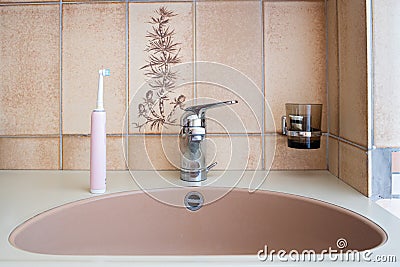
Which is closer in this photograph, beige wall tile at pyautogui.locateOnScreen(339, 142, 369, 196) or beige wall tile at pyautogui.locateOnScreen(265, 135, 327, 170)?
beige wall tile at pyautogui.locateOnScreen(339, 142, 369, 196)

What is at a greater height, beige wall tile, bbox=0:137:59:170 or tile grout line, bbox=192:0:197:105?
tile grout line, bbox=192:0:197:105

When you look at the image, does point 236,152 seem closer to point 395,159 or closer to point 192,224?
point 192,224

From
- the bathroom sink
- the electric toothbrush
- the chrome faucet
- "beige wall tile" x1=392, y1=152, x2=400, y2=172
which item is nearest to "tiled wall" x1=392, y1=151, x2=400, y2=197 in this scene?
"beige wall tile" x1=392, y1=152, x2=400, y2=172

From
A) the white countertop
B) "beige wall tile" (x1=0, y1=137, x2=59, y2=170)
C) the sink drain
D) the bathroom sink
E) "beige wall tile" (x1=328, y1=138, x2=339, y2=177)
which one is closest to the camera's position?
the white countertop

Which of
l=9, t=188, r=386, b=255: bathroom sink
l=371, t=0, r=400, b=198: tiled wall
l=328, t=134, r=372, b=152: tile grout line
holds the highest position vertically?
l=371, t=0, r=400, b=198: tiled wall

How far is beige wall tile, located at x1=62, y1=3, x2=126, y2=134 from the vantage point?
106cm

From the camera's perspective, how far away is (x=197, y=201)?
0.87 meters

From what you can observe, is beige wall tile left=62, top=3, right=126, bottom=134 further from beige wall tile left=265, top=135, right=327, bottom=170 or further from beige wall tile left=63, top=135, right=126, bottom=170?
beige wall tile left=265, top=135, right=327, bottom=170

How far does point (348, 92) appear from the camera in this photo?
0.86m

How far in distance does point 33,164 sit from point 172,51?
528 millimetres

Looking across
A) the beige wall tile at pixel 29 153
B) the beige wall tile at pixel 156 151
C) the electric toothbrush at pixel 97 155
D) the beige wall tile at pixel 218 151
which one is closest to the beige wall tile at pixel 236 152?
the beige wall tile at pixel 218 151

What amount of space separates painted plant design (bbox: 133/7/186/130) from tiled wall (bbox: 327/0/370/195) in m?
0.42

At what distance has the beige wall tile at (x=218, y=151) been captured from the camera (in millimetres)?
1043

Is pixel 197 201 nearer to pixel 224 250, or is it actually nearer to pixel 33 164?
pixel 224 250
